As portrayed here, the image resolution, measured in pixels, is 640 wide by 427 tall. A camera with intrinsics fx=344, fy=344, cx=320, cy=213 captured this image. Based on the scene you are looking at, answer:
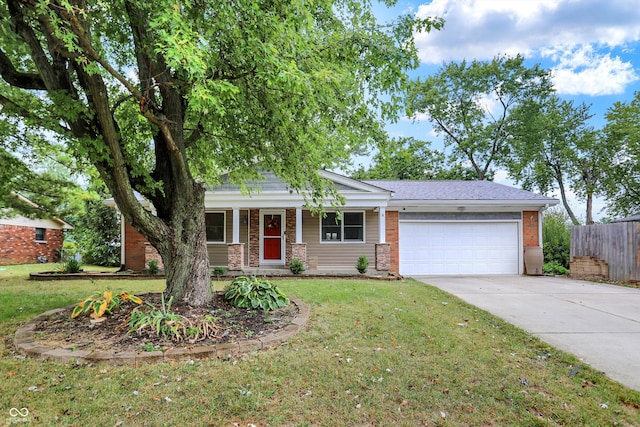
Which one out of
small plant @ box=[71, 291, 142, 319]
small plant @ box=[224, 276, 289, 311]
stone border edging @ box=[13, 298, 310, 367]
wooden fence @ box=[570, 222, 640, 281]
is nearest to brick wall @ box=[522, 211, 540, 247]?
wooden fence @ box=[570, 222, 640, 281]

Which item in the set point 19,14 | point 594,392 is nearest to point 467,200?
point 594,392

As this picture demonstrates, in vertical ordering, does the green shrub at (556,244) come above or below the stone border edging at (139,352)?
above

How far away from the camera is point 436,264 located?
1229 cm

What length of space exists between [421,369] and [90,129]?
16.8ft

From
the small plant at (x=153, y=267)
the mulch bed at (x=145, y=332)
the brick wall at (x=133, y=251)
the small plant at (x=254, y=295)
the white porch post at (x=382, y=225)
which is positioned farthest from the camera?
the brick wall at (x=133, y=251)

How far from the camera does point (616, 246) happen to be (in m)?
10.7

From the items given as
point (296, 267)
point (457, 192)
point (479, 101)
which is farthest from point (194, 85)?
point (479, 101)

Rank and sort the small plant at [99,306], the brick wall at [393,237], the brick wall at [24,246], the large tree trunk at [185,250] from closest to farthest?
the small plant at [99,306] < the large tree trunk at [185,250] < the brick wall at [393,237] < the brick wall at [24,246]

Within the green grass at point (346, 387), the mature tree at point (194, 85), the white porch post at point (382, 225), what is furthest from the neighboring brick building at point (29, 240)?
the green grass at point (346, 387)

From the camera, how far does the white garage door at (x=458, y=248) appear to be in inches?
484

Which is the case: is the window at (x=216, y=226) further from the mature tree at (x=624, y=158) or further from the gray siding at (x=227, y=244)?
the mature tree at (x=624, y=158)

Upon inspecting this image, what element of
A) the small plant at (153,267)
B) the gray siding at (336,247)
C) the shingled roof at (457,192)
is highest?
the shingled roof at (457,192)

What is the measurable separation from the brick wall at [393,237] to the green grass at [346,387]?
294 inches

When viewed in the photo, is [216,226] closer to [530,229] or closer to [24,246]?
[530,229]
